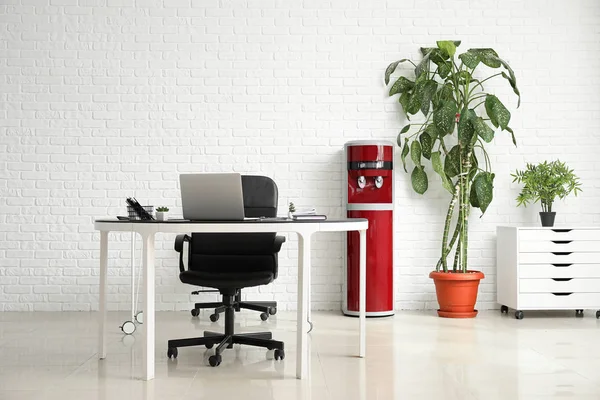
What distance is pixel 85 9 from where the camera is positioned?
5.63 meters

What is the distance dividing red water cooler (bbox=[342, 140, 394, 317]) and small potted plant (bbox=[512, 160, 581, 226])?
1.10 meters

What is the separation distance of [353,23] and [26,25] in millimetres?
2693

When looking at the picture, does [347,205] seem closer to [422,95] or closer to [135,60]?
[422,95]

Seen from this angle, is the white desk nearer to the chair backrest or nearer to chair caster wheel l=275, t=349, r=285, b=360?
chair caster wheel l=275, t=349, r=285, b=360

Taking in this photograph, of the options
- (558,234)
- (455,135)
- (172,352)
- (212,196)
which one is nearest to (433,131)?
(455,135)

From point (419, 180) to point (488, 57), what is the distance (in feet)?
3.57

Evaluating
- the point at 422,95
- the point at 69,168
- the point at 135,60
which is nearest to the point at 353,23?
the point at 422,95

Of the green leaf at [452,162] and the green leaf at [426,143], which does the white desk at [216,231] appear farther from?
the green leaf at [452,162]

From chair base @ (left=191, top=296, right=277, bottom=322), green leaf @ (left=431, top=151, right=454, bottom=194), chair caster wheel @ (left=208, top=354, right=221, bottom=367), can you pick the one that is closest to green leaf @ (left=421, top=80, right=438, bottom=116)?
green leaf @ (left=431, top=151, right=454, bottom=194)

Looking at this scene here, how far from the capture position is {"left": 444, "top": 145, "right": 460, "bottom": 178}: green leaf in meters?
5.45

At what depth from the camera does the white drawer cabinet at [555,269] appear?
17.1ft

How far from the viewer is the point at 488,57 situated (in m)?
5.27

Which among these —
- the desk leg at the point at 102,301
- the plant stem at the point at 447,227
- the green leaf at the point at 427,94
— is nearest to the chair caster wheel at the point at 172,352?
the desk leg at the point at 102,301

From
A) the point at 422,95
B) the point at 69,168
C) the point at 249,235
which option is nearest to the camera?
the point at 249,235
